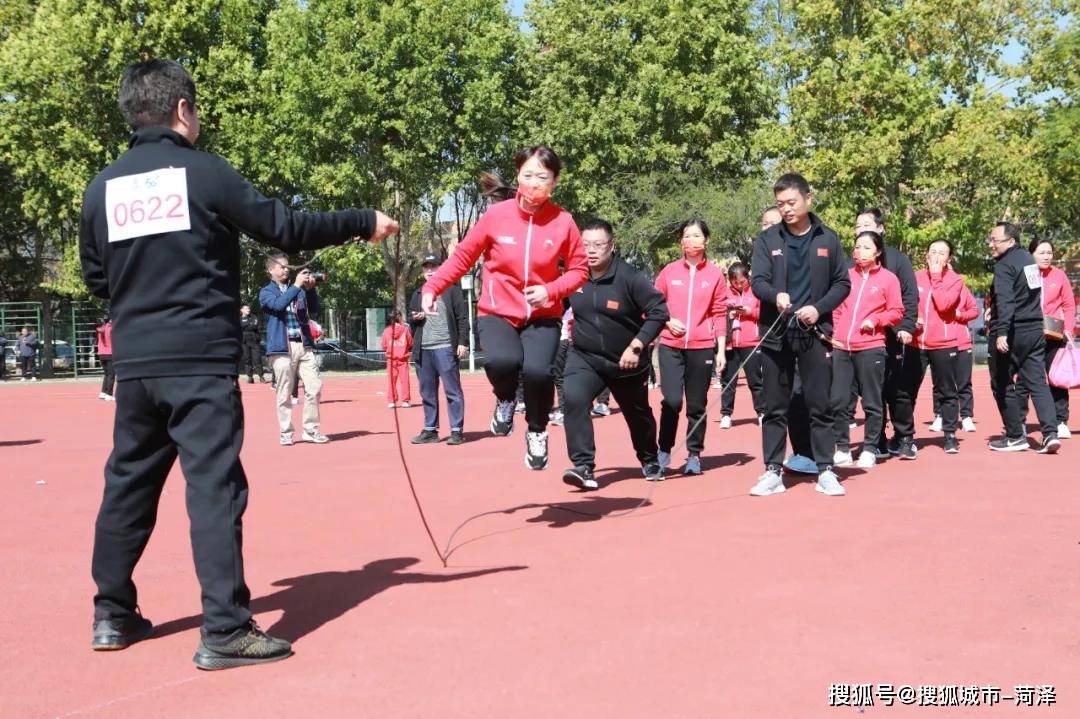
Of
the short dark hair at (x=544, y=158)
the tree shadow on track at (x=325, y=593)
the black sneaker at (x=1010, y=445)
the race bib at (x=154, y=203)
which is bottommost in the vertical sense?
the black sneaker at (x=1010, y=445)

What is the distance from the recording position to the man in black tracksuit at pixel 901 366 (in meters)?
Answer: 10.5

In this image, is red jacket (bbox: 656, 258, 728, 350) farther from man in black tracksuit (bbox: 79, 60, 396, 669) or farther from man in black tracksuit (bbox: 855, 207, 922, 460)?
man in black tracksuit (bbox: 79, 60, 396, 669)

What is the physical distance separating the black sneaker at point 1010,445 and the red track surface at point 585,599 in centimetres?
130

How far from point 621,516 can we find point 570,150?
34.1m

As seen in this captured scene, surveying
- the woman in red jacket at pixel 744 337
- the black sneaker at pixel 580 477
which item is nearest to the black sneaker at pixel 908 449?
the woman in red jacket at pixel 744 337

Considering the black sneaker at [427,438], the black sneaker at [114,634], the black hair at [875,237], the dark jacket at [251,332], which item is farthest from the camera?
the dark jacket at [251,332]

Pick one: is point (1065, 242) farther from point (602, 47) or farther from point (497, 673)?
point (497, 673)

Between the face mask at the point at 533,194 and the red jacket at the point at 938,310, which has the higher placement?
the face mask at the point at 533,194

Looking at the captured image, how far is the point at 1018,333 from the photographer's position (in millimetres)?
11320

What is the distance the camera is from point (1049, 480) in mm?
9219

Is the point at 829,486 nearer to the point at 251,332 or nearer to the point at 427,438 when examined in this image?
the point at 427,438

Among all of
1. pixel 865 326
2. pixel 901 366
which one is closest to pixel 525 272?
pixel 865 326

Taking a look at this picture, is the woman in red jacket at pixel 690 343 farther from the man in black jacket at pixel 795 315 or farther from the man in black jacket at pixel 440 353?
the man in black jacket at pixel 440 353

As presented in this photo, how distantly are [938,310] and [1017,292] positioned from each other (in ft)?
2.70
